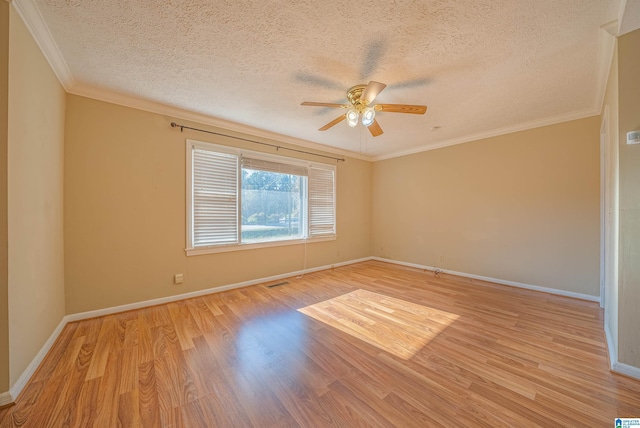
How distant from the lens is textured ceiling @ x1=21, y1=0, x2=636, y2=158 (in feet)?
5.24

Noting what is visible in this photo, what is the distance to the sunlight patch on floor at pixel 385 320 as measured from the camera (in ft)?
7.28

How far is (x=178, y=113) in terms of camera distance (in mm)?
3188

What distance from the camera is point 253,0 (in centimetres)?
152

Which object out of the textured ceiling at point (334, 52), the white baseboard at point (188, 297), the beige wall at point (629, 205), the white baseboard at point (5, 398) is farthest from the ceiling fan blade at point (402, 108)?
the white baseboard at point (5, 398)

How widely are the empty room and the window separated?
0.04m

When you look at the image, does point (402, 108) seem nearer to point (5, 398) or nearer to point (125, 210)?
point (125, 210)

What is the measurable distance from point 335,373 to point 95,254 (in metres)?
2.95

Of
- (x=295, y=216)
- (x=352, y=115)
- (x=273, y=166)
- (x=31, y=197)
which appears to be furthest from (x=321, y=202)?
(x=31, y=197)

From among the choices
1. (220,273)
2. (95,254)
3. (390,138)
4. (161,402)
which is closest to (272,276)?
(220,273)

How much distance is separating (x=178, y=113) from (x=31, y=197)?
1.88 meters

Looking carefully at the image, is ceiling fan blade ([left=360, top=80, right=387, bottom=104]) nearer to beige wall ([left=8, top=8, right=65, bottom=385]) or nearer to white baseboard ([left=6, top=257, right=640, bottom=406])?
beige wall ([left=8, top=8, right=65, bottom=385])

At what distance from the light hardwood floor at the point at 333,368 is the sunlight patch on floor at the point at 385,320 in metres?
0.02

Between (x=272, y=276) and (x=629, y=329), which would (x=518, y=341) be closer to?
(x=629, y=329)

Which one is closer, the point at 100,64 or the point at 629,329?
the point at 629,329
